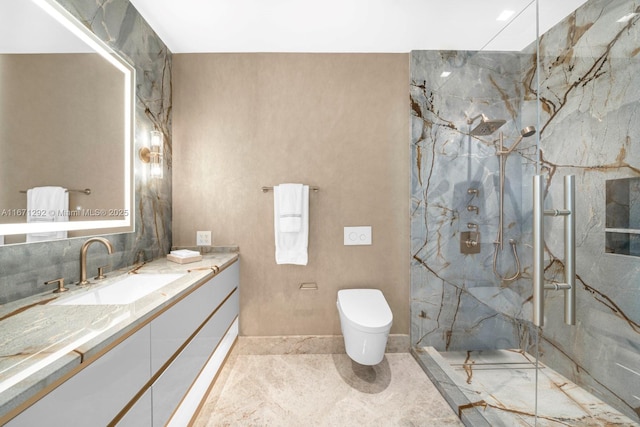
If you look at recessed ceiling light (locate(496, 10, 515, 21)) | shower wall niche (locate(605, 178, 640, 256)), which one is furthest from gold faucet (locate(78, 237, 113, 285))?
recessed ceiling light (locate(496, 10, 515, 21))

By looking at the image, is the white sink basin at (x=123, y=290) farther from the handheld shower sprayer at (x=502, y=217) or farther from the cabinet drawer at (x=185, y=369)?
the handheld shower sprayer at (x=502, y=217)

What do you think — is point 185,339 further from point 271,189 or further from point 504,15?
point 504,15

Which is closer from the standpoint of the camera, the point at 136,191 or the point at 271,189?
the point at 136,191

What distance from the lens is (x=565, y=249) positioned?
954 mm

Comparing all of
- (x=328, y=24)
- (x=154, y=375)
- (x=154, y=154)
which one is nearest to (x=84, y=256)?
(x=154, y=375)

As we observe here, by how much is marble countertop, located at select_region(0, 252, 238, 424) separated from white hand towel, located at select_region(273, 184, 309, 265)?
2.60 feet

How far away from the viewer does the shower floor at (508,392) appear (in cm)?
102

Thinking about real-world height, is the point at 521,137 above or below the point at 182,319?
above

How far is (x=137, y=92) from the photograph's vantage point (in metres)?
1.61

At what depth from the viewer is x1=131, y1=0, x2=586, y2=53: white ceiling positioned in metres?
1.54

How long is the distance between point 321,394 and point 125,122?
1956mm

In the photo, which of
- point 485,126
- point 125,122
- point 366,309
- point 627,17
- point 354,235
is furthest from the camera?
point 354,235

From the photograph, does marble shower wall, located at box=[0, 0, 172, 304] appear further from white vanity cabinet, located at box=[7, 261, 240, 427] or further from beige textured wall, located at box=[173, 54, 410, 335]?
white vanity cabinet, located at box=[7, 261, 240, 427]

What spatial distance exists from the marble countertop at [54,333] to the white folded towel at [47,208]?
24 centimetres
